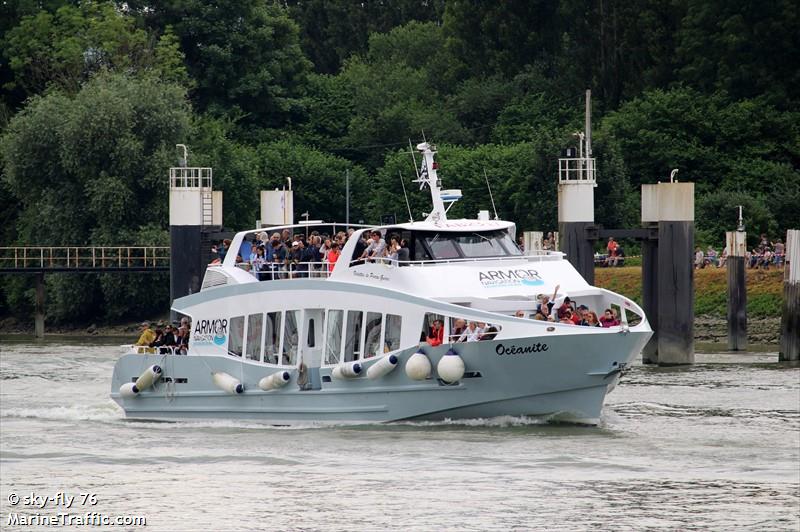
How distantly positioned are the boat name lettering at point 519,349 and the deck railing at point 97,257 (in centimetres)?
3549

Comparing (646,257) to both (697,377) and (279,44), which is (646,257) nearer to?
(697,377)

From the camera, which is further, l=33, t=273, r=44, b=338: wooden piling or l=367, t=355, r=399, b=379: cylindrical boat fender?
l=33, t=273, r=44, b=338: wooden piling

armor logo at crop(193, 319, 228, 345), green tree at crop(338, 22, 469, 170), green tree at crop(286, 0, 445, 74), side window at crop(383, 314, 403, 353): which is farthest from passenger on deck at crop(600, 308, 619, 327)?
green tree at crop(286, 0, 445, 74)

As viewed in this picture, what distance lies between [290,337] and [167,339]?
409 cm

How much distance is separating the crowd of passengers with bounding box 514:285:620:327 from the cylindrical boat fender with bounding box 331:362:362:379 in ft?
11.4

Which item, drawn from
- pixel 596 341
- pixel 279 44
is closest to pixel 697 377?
pixel 596 341

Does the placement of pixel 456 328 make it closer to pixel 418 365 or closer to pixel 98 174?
pixel 418 365

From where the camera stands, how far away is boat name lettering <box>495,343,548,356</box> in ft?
116

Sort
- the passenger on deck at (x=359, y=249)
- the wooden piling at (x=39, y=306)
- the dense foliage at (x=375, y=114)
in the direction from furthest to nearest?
the dense foliage at (x=375, y=114)
the wooden piling at (x=39, y=306)
the passenger on deck at (x=359, y=249)

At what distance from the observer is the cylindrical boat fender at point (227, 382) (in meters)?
39.0

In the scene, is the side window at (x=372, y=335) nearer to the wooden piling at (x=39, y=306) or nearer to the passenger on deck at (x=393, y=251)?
the passenger on deck at (x=393, y=251)

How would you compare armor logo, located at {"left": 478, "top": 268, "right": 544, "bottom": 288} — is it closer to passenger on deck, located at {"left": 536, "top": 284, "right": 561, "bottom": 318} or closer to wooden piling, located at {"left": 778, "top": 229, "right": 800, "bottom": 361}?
passenger on deck, located at {"left": 536, "top": 284, "right": 561, "bottom": 318}

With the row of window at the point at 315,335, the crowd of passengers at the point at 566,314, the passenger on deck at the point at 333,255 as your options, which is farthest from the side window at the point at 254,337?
the crowd of passengers at the point at 566,314

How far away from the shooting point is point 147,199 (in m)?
75.6
